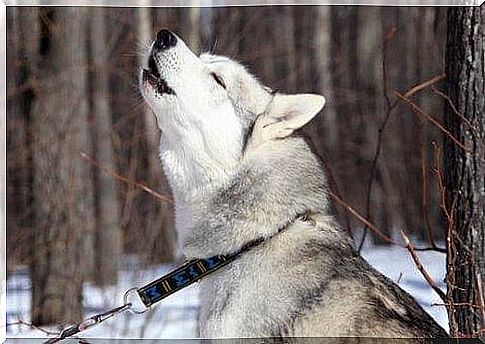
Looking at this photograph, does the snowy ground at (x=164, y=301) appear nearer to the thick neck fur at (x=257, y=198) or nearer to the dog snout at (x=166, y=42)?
the thick neck fur at (x=257, y=198)

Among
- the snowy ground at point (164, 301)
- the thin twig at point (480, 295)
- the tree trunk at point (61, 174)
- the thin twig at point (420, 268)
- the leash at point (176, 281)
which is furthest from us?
the tree trunk at point (61, 174)

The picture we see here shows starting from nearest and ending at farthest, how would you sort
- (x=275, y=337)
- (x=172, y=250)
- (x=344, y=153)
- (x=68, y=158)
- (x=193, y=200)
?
1. (x=275, y=337)
2. (x=193, y=200)
3. (x=172, y=250)
4. (x=68, y=158)
5. (x=344, y=153)

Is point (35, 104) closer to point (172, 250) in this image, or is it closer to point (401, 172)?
point (172, 250)

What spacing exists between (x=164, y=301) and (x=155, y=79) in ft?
3.70

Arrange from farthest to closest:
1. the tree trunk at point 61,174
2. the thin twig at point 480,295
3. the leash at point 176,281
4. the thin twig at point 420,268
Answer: the tree trunk at point 61,174, the thin twig at point 480,295, the thin twig at point 420,268, the leash at point 176,281

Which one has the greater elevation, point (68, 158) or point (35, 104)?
point (35, 104)

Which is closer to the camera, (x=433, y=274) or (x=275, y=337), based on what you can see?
(x=275, y=337)

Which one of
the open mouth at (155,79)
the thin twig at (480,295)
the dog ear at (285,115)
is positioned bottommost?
the thin twig at (480,295)

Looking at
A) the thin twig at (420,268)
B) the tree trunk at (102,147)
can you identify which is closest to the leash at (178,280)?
the thin twig at (420,268)

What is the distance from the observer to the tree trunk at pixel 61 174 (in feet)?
12.3

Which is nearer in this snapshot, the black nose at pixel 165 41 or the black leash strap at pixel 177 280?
the black leash strap at pixel 177 280

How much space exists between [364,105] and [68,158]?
1.46 meters

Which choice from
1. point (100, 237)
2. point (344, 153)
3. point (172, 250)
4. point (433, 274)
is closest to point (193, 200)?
point (433, 274)

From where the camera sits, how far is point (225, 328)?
2.07m
